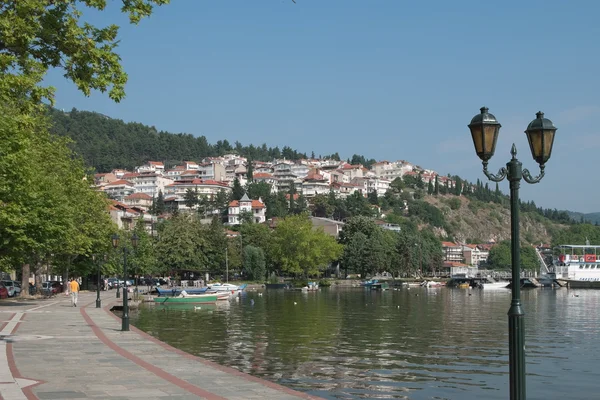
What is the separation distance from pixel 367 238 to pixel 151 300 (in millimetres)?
81705

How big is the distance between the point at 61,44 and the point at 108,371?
24.9 feet

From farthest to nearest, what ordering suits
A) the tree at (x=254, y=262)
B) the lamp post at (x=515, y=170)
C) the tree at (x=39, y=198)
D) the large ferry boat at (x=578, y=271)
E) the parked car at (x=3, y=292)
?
the large ferry boat at (x=578, y=271) → the tree at (x=254, y=262) → the parked car at (x=3, y=292) → the tree at (x=39, y=198) → the lamp post at (x=515, y=170)

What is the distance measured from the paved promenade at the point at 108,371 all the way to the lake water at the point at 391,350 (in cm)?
299

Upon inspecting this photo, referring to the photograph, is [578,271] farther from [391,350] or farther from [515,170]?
[515,170]

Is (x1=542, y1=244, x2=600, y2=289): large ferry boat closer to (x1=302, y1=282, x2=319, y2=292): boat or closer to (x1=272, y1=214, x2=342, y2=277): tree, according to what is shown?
(x1=272, y1=214, x2=342, y2=277): tree

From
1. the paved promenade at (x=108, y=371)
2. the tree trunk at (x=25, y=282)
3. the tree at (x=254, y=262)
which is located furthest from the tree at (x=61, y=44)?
the tree at (x=254, y=262)

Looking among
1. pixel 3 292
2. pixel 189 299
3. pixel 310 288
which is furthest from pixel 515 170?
pixel 310 288

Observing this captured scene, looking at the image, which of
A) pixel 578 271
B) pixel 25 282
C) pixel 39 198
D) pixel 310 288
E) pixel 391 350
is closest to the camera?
pixel 391 350

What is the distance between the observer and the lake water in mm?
20062

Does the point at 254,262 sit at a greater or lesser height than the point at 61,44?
lesser

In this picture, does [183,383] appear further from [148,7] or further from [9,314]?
[9,314]

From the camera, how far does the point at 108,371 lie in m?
16.7

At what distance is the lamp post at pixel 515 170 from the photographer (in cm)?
965

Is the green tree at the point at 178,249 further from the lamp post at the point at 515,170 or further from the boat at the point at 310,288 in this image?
the lamp post at the point at 515,170
